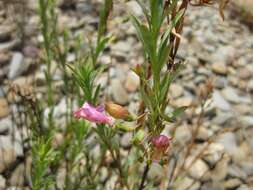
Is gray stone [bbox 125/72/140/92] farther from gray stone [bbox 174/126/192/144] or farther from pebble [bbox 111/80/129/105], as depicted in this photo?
gray stone [bbox 174/126/192/144]

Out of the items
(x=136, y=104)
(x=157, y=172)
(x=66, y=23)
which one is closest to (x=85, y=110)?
(x=157, y=172)

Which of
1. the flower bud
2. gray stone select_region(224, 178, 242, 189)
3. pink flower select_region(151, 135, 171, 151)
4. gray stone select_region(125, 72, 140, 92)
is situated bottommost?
gray stone select_region(224, 178, 242, 189)

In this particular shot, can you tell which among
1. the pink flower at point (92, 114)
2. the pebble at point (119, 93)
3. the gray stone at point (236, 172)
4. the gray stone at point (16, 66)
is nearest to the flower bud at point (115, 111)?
the pink flower at point (92, 114)

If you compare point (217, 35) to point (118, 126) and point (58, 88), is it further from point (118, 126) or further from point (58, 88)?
point (118, 126)

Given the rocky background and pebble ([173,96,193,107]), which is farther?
pebble ([173,96,193,107])

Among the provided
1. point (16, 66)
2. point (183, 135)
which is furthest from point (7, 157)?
point (183, 135)

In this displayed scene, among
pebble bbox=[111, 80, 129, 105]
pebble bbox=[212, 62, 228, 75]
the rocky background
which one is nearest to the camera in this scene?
the rocky background

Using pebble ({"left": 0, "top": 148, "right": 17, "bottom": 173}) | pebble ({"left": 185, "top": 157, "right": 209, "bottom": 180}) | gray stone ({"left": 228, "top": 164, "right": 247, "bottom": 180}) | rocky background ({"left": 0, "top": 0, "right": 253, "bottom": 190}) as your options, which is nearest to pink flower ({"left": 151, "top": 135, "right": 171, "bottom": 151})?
rocky background ({"left": 0, "top": 0, "right": 253, "bottom": 190})
